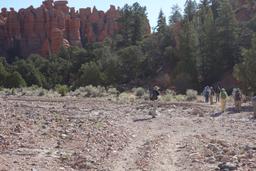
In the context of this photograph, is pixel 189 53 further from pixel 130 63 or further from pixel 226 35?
pixel 130 63

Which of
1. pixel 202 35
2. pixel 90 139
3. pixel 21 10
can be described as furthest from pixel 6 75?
pixel 21 10

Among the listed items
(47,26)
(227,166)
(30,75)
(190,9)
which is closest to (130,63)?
(30,75)

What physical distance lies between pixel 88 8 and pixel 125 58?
85.0 metres

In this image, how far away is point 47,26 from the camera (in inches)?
5610

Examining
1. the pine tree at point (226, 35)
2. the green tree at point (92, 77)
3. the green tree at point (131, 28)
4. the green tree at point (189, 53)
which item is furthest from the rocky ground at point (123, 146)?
the green tree at point (131, 28)

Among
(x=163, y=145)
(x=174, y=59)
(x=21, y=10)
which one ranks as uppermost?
(x=21, y=10)

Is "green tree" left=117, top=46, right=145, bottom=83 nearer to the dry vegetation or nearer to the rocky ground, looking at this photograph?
the dry vegetation

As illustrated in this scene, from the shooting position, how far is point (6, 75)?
7475 centimetres

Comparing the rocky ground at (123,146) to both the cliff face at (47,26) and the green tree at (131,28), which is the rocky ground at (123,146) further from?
the cliff face at (47,26)

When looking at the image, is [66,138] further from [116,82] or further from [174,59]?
[174,59]

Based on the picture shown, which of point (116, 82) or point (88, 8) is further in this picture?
point (88, 8)

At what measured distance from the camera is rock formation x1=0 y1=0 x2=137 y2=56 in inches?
5536

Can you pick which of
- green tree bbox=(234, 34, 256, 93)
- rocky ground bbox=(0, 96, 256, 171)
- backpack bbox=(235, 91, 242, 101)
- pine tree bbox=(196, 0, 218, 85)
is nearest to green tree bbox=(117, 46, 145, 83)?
pine tree bbox=(196, 0, 218, 85)

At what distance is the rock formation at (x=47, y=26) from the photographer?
461 feet
